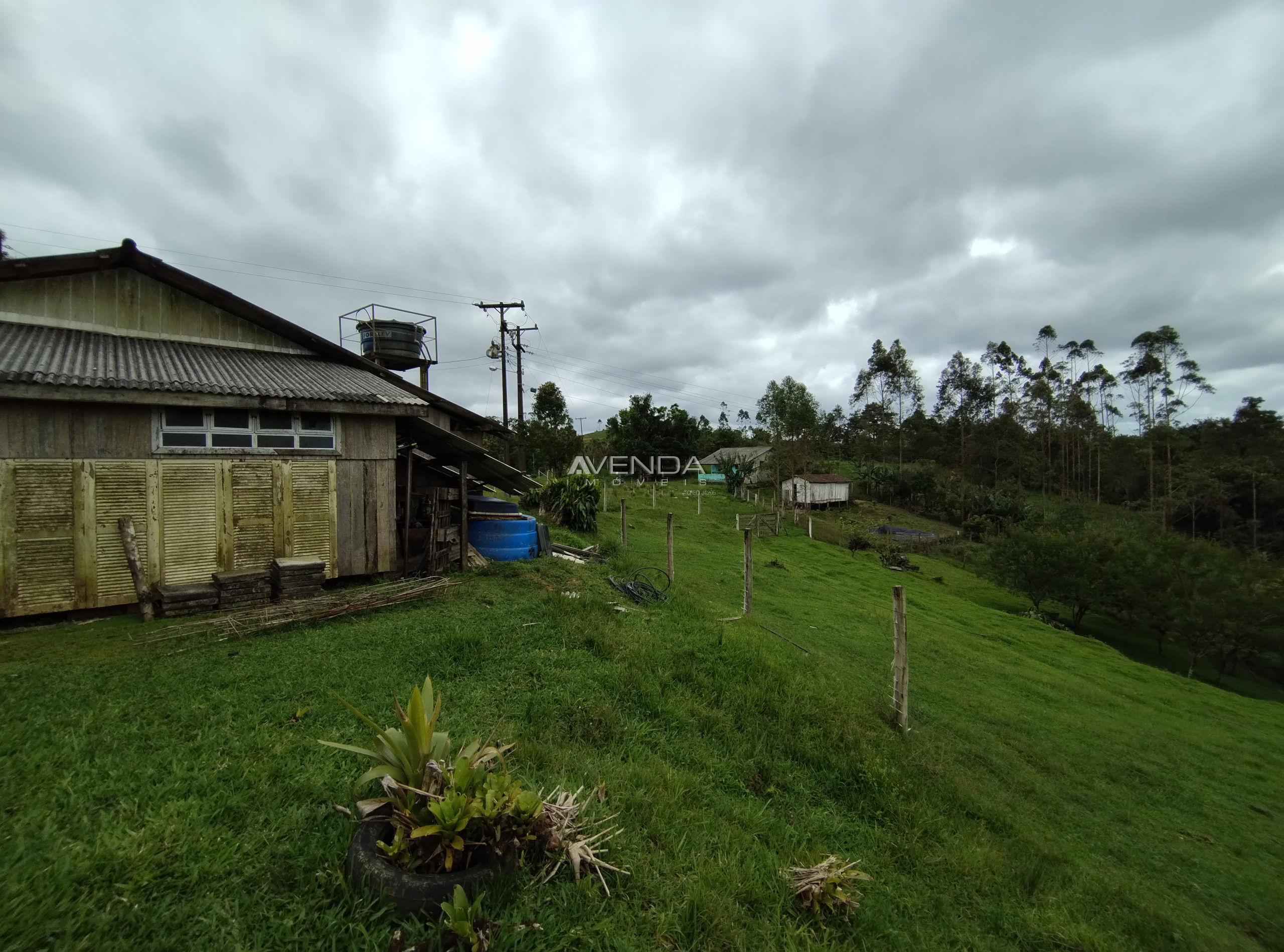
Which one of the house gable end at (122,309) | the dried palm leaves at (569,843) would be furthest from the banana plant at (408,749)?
the house gable end at (122,309)

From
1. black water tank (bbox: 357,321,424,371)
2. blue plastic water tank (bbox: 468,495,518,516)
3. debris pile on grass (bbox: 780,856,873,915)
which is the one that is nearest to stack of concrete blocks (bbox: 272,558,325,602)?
blue plastic water tank (bbox: 468,495,518,516)

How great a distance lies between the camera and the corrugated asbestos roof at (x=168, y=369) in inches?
294

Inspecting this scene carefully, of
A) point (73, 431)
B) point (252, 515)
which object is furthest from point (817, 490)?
point (73, 431)

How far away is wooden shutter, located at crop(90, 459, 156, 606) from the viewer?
754cm

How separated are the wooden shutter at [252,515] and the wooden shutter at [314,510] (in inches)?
12.7

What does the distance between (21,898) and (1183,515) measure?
5682cm

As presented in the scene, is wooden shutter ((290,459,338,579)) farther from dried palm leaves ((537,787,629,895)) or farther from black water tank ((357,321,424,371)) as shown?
black water tank ((357,321,424,371))

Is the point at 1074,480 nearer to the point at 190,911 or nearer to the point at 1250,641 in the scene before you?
the point at 1250,641

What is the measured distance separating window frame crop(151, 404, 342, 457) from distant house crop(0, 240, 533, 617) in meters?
0.02

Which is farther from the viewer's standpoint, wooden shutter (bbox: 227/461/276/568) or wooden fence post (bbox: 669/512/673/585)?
wooden fence post (bbox: 669/512/673/585)

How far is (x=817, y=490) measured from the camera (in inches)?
1715

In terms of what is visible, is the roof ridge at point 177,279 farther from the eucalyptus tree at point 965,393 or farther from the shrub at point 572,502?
the eucalyptus tree at point 965,393

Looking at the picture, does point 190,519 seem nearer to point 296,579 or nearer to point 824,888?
point 296,579

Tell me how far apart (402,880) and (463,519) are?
8.40 meters
